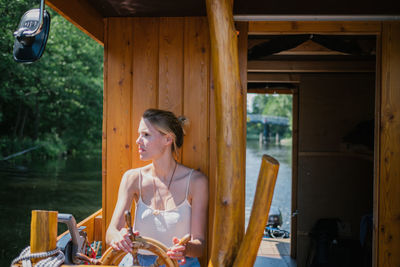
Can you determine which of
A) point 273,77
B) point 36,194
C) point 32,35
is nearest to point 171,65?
point 32,35

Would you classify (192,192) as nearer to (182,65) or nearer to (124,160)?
(124,160)

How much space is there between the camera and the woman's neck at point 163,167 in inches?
87.7

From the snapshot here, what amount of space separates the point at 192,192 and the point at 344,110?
3.44 m

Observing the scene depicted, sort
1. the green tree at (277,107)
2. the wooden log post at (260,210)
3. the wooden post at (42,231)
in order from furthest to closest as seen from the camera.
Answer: the green tree at (277,107), the wooden log post at (260,210), the wooden post at (42,231)

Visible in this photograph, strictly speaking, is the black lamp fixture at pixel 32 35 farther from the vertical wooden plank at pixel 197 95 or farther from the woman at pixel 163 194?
the vertical wooden plank at pixel 197 95

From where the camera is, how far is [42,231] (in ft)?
4.06

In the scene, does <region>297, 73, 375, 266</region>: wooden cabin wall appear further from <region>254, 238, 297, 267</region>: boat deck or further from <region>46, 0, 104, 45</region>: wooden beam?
<region>46, 0, 104, 45</region>: wooden beam

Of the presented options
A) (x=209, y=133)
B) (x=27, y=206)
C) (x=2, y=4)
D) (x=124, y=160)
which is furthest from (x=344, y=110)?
(x=27, y=206)

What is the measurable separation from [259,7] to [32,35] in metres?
1.36

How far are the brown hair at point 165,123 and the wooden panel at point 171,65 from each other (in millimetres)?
298

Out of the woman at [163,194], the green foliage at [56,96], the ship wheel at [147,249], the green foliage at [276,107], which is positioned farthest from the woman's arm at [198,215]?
the green foliage at [276,107]

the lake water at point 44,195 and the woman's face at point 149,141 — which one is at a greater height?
Answer: the woman's face at point 149,141

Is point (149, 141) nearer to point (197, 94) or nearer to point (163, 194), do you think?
point (163, 194)

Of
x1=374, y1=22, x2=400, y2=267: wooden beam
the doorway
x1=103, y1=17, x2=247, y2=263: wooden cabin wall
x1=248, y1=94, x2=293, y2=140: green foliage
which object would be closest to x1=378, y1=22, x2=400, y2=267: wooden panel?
x1=374, y1=22, x2=400, y2=267: wooden beam
